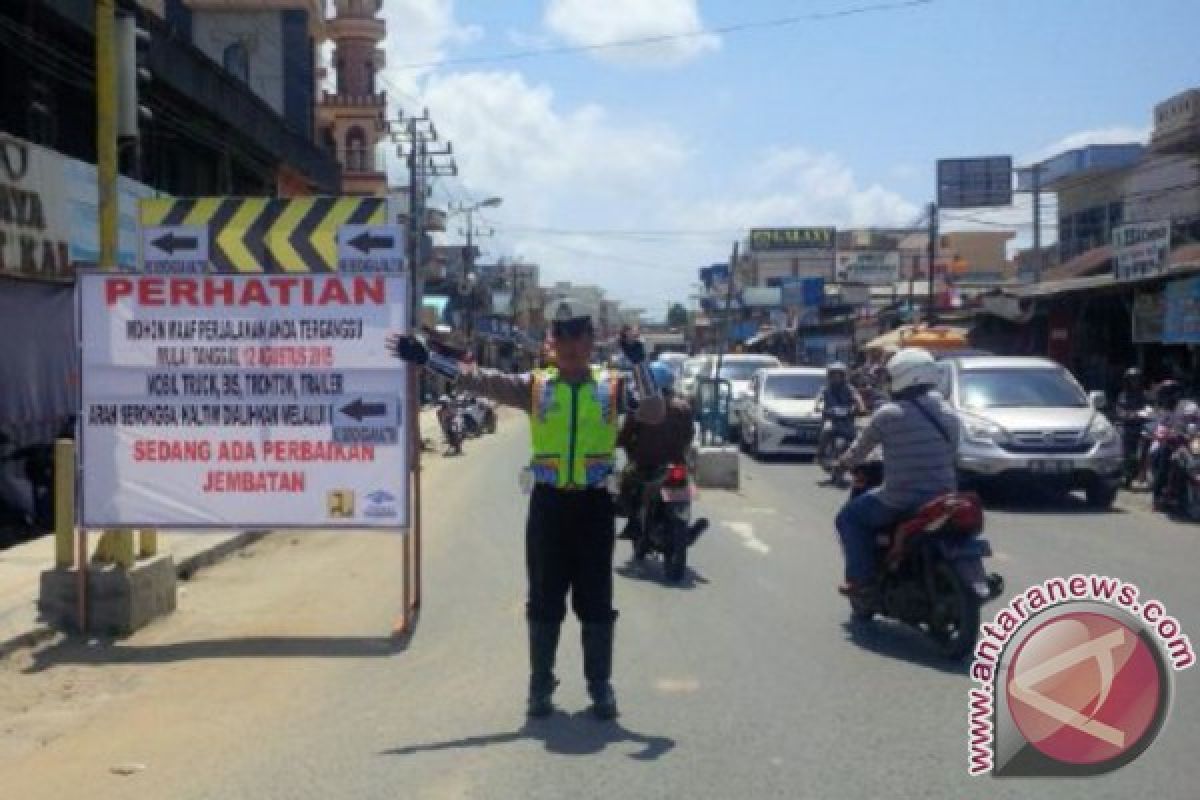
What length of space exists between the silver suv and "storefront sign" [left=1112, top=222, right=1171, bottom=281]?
205 inches

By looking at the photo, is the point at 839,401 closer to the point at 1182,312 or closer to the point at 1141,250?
the point at 1182,312

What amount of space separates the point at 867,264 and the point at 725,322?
63.4m

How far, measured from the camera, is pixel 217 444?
838cm

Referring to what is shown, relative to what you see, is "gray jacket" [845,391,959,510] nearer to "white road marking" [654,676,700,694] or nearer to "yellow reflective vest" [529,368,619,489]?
"white road marking" [654,676,700,694]

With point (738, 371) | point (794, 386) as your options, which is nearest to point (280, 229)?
point (794, 386)

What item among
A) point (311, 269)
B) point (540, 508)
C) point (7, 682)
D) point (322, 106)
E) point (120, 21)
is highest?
point (322, 106)

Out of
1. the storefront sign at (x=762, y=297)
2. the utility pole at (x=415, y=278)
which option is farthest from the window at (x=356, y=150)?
the storefront sign at (x=762, y=297)

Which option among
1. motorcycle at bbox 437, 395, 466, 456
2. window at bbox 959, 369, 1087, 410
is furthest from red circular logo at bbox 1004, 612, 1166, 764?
motorcycle at bbox 437, 395, 466, 456

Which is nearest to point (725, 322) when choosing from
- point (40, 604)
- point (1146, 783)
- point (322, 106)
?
point (40, 604)

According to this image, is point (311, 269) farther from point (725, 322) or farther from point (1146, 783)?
point (725, 322)

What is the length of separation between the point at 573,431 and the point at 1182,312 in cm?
1648

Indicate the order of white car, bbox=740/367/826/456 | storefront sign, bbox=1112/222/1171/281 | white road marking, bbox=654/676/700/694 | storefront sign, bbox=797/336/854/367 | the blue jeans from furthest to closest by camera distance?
storefront sign, bbox=797/336/854/367
white car, bbox=740/367/826/456
storefront sign, bbox=1112/222/1171/281
the blue jeans
white road marking, bbox=654/676/700/694

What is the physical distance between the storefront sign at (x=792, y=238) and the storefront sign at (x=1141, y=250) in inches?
2968

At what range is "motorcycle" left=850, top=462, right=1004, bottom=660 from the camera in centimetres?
723
